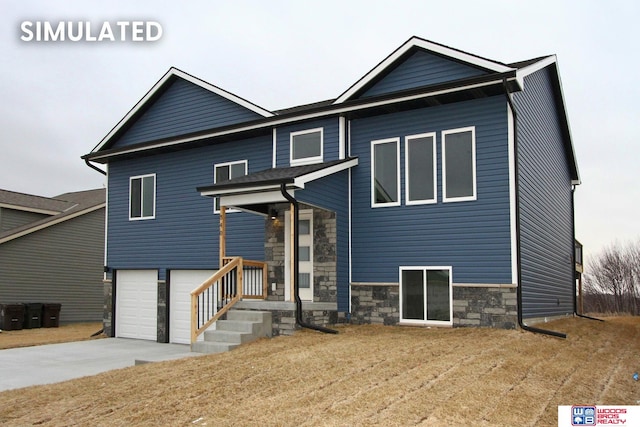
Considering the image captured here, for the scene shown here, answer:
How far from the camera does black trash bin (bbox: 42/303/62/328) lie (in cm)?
2030

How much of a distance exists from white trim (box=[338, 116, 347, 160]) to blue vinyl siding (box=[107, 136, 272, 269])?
7.14 feet

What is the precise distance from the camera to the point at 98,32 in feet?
40.4

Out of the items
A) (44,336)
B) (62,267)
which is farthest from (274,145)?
(62,267)

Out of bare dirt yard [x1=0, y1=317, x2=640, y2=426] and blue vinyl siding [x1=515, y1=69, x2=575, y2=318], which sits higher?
blue vinyl siding [x1=515, y1=69, x2=575, y2=318]

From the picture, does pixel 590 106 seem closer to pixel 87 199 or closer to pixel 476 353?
pixel 476 353

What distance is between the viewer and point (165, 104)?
1627 centimetres

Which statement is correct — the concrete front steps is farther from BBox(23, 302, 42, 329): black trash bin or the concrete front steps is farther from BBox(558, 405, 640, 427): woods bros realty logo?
BBox(23, 302, 42, 329): black trash bin

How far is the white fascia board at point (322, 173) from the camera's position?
10.7 metres

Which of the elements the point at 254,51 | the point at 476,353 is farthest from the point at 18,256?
the point at 476,353

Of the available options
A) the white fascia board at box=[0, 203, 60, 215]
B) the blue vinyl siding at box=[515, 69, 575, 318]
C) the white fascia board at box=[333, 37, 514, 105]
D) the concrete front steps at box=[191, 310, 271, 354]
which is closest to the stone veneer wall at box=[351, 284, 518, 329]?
the blue vinyl siding at box=[515, 69, 575, 318]

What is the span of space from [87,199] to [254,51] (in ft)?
37.9

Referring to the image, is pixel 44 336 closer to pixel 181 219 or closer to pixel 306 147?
pixel 181 219

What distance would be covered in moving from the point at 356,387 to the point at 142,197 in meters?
11.3

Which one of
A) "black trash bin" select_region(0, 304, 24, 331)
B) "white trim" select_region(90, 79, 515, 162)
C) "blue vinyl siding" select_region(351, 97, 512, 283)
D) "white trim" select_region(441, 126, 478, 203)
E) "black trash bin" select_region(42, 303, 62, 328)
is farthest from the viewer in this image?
"black trash bin" select_region(42, 303, 62, 328)
